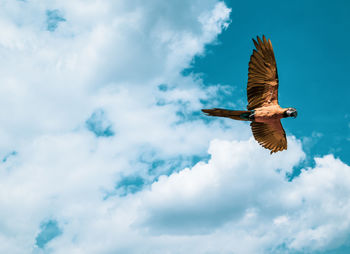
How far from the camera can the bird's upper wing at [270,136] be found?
16.8 m

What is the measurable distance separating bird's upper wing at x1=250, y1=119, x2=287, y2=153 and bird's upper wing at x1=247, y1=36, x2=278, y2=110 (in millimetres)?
1440

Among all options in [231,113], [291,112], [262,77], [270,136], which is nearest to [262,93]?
[262,77]

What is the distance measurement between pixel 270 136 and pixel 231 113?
3165mm

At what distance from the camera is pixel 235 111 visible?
49.5 ft

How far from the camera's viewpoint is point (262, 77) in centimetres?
1552

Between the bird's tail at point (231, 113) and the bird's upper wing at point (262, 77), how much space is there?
1.59 feet

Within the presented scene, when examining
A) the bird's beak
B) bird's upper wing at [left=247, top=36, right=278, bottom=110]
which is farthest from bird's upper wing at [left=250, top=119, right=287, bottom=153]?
the bird's beak

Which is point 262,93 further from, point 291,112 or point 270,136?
point 270,136

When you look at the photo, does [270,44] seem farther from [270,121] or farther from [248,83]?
[270,121]

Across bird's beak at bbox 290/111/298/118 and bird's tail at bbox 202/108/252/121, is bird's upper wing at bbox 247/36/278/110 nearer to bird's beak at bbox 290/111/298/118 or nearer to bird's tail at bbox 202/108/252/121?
bird's tail at bbox 202/108/252/121

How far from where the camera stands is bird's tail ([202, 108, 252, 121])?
1462cm

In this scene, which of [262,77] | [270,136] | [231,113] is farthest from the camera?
[270,136]

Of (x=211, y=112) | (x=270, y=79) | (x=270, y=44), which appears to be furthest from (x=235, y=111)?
(x=270, y=44)

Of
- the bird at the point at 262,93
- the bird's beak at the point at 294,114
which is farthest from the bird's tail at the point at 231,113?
the bird's beak at the point at 294,114
